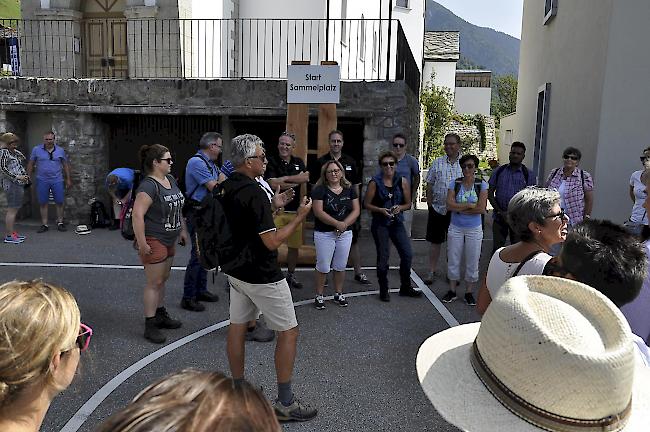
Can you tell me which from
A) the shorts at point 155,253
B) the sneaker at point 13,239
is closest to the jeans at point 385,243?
the shorts at point 155,253

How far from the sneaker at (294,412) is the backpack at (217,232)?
3.10ft

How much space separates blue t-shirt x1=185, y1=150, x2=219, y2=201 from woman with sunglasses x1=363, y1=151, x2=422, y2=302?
1.69 m

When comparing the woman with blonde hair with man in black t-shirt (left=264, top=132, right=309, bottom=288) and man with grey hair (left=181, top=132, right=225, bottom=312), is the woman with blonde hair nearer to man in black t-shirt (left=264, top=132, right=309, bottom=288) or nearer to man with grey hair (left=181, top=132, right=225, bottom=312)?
man with grey hair (left=181, top=132, right=225, bottom=312)

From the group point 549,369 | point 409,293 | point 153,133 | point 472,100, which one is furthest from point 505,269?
point 472,100

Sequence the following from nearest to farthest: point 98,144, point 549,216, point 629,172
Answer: point 549,216, point 629,172, point 98,144

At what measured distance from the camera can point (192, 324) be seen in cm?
534

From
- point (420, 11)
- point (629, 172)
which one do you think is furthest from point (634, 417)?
point (420, 11)

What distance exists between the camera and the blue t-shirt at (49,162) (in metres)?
9.94

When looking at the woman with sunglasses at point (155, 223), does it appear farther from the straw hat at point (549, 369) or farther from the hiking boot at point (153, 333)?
the straw hat at point (549, 369)

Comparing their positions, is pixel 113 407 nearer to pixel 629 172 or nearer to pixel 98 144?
pixel 629 172

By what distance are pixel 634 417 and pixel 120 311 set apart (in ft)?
16.9

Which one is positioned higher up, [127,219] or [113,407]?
[127,219]

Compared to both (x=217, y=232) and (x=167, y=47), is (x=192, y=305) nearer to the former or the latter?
(x=217, y=232)

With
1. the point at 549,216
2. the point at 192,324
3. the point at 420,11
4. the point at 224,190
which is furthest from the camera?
the point at 420,11
